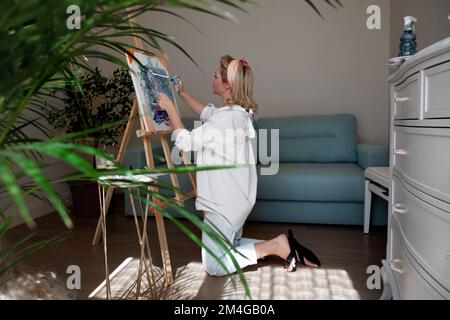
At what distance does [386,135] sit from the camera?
12.6 ft

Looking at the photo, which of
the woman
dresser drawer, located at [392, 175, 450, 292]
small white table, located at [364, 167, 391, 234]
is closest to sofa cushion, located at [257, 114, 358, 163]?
small white table, located at [364, 167, 391, 234]

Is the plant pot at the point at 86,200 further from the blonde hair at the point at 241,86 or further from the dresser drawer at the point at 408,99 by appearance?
the dresser drawer at the point at 408,99

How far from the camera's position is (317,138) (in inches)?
140

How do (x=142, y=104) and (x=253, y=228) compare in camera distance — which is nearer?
(x=142, y=104)

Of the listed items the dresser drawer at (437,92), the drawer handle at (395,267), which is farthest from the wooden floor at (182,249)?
the dresser drawer at (437,92)

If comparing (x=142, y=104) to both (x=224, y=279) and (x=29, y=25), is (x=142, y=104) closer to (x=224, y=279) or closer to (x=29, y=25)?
(x=224, y=279)

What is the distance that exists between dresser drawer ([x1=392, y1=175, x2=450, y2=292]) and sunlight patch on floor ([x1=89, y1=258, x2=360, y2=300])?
63cm

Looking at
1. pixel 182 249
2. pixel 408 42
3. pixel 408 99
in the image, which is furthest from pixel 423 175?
pixel 182 249

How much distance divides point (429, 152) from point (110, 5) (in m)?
0.92

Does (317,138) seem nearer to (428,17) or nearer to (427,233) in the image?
(428,17)

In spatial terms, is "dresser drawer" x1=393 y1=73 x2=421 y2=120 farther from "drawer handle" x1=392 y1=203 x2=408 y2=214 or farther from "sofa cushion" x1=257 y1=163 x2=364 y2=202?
"sofa cushion" x1=257 y1=163 x2=364 y2=202

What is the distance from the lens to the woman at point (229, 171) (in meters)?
2.05

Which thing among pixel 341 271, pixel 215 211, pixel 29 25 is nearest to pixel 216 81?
pixel 215 211

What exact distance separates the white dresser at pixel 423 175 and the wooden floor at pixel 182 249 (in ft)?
2.02
